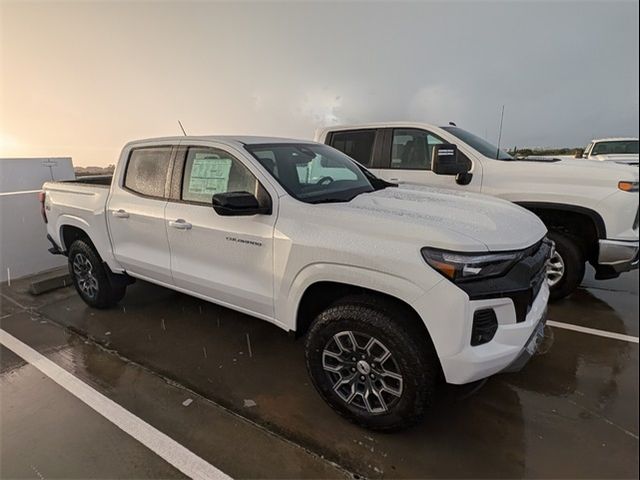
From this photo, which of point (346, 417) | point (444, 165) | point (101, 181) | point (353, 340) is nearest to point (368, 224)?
point (353, 340)

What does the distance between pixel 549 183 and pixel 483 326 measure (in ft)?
8.76

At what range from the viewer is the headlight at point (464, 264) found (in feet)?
6.39

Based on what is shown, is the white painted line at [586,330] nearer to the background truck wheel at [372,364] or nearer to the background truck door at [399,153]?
the background truck door at [399,153]

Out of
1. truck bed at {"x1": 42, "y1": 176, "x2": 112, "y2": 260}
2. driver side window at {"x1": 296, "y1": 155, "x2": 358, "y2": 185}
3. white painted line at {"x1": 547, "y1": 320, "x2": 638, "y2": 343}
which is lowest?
white painted line at {"x1": 547, "y1": 320, "x2": 638, "y2": 343}

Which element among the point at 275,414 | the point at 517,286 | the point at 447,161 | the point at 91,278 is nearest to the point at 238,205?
the point at 275,414

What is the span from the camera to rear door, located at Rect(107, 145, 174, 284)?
3.40m

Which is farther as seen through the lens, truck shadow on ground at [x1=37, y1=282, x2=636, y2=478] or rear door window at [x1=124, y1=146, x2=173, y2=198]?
rear door window at [x1=124, y1=146, x2=173, y2=198]

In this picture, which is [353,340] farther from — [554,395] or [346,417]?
[554,395]

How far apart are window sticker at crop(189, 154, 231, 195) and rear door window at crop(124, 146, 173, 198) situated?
37 centimetres

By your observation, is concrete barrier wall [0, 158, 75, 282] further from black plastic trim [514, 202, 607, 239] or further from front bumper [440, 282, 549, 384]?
black plastic trim [514, 202, 607, 239]

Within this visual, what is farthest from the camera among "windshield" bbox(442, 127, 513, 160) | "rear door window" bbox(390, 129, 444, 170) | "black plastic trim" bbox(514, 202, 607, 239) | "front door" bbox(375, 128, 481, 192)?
"rear door window" bbox(390, 129, 444, 170)

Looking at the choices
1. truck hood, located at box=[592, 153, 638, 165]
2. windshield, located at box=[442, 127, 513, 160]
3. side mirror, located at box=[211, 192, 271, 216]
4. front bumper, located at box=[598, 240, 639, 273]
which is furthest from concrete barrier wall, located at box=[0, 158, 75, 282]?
front bumper, located at box=[598, 240, 639, 273]

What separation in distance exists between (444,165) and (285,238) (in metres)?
2.32

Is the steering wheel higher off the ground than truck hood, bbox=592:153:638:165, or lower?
lower
